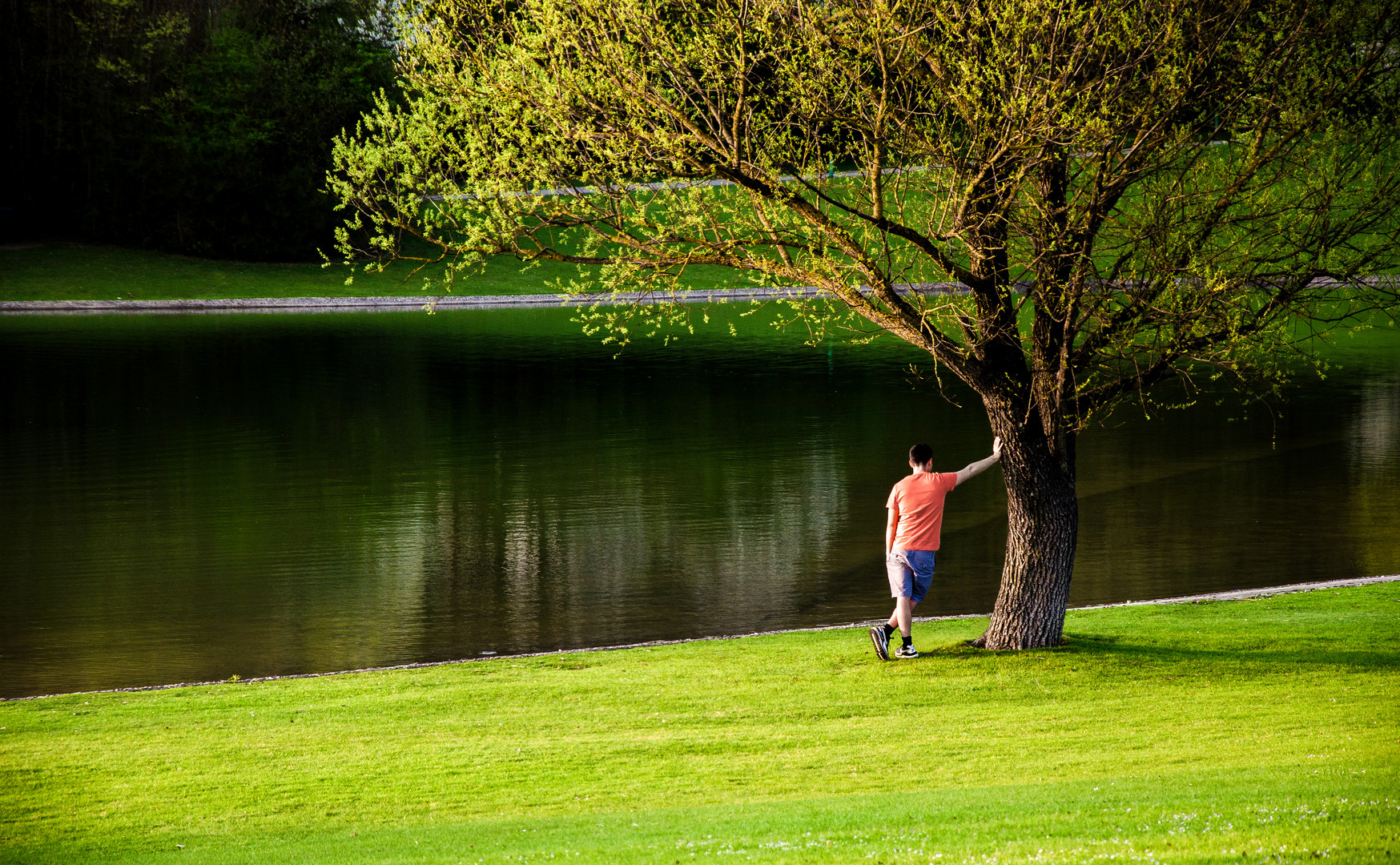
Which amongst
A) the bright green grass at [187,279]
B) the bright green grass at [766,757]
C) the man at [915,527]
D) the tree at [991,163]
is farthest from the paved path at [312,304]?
the man at [915,527]

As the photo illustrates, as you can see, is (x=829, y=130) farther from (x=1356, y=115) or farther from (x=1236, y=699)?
(x=1236, y=699)

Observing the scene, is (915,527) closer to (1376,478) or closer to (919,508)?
(919,508)

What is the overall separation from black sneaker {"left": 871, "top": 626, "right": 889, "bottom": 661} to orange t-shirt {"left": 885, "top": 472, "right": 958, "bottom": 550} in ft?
3.19

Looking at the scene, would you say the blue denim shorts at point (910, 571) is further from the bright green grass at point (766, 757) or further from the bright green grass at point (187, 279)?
the bright green grass at point (187, 279)

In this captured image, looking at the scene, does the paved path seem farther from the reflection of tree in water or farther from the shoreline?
the shoreline

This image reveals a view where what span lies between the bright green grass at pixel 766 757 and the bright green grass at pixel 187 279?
53.9 m

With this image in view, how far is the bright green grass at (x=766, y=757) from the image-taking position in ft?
24.0

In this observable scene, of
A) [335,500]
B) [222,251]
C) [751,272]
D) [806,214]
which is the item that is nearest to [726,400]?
[335,500]

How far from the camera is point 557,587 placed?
56.6 ft

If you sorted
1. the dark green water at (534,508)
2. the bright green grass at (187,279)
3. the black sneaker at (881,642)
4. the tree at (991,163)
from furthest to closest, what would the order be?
1. the bright green grass at (187,279)
2. the dark green water at (534,508)
3. the black sneaker at (881,642)
4. the tree at (991,163)

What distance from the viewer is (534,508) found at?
73.1 feet

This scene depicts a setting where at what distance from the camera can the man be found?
39.1ft

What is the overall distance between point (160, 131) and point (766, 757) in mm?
81666

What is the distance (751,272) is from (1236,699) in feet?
20.6
